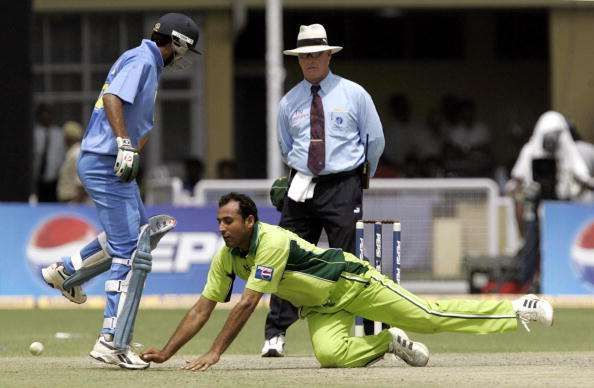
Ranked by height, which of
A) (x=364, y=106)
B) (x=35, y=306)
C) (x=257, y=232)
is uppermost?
(x=364, y=106)

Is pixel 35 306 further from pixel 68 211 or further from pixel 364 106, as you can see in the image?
pixel 364 106

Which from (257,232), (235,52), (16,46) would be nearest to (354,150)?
(257,232)

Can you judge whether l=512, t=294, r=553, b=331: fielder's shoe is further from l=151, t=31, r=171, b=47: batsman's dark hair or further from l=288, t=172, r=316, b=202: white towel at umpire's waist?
l=151, t=31, r=171, b=47: batsman's dark hair

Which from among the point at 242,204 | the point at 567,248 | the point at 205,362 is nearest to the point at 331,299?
the point at 242,204

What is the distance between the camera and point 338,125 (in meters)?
11.8

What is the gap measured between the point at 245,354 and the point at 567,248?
6617 millimetres

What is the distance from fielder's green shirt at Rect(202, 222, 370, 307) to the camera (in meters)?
10.1

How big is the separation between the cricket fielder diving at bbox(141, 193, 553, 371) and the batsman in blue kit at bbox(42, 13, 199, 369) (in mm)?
294

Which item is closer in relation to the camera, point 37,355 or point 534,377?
point 534,377

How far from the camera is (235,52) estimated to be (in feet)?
91.6

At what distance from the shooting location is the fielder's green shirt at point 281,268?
1010cm

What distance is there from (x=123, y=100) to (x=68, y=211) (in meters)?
7.81

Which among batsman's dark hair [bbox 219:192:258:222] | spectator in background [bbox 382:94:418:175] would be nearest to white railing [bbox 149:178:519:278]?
spectator in background [bbox 382:94:418:175]

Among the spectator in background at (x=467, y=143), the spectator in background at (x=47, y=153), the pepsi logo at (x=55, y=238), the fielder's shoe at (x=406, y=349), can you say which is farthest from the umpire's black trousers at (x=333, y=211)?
the spectator in background at (x=467, y=143)
